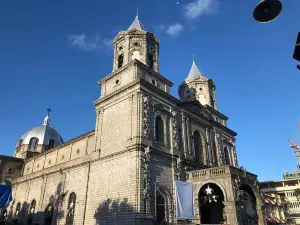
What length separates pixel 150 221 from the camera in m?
19.3

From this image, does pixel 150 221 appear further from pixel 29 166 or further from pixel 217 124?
pixel 29 166

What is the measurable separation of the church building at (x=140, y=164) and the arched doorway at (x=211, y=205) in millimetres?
91

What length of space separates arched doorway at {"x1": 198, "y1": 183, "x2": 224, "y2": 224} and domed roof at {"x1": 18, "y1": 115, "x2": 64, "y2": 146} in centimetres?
3392

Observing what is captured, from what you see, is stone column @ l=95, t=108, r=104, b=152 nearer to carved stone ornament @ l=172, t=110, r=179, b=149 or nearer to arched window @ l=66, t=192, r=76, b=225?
arched window @ l=66, t=192, r=76, b=225

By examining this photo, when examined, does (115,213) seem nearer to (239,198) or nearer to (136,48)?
(239,198)

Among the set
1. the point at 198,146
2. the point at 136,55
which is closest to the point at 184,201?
the point at 198,146

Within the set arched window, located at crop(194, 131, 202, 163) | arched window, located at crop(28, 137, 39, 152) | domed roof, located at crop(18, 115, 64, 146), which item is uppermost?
domed roof, located at crop(18, 115, 64, 146)

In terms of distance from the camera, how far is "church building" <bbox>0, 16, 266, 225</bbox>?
68.5 feet

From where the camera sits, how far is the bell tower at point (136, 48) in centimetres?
2770

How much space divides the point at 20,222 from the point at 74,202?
12.7 m

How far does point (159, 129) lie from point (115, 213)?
8.36m

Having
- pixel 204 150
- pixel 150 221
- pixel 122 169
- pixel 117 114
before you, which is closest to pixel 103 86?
pixel 117 114

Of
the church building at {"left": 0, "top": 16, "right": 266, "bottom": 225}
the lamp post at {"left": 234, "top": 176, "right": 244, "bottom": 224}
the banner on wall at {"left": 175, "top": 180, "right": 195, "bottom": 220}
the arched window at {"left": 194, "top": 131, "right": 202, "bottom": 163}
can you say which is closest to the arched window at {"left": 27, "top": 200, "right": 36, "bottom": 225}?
the church building at {"left": 0, "top": 16, "right": 266, "bottom": 225}

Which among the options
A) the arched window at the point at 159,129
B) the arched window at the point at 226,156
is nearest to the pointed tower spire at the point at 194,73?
the arched window at the point at 226,156
